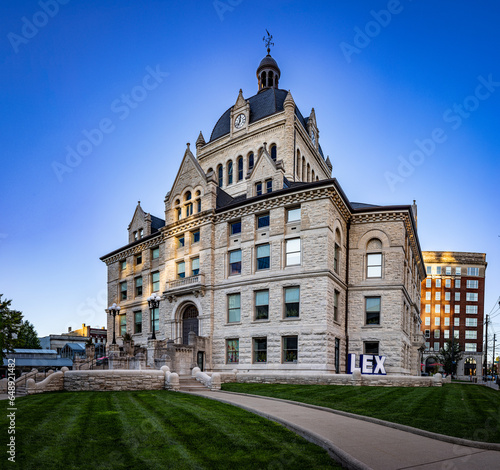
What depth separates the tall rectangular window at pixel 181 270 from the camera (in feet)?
128

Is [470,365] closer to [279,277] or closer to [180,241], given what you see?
[180,241]

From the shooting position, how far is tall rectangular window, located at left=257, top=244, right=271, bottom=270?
3322 cm

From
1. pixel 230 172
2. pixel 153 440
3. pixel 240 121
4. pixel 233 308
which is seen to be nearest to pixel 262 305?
pixel 233 308

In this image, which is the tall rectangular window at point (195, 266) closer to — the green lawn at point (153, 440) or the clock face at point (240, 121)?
the clock face at point (240, 121)

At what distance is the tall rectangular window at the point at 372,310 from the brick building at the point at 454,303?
6830 cm

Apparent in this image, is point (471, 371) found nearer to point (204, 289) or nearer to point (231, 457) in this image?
point (204, 289)

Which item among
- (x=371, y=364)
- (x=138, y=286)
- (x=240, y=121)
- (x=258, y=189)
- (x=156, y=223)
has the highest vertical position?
(x=240, y=121)

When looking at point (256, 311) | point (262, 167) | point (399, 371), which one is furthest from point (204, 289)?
point (399, 371)

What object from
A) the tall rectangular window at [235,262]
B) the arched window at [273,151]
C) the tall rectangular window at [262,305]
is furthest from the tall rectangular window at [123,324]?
the arched window at [273,151]

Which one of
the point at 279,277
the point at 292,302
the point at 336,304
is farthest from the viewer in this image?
the point at 336,304

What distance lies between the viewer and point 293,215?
32.5 meters

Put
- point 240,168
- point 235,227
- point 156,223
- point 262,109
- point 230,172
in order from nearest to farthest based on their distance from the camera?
point 235,227, point 156,223, point 240,168, point 262,109, point 230,172

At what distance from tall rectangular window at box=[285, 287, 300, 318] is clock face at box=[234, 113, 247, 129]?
76.1 ft

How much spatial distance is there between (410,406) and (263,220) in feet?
65.5
